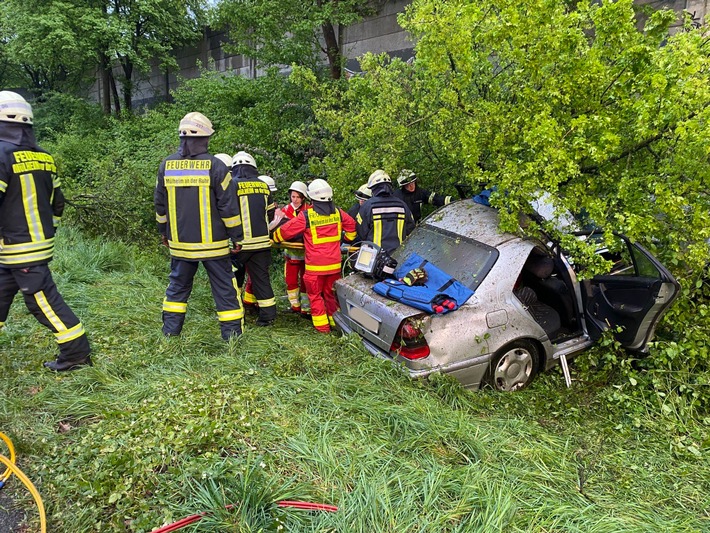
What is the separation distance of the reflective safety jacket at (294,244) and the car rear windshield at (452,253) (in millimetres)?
1127

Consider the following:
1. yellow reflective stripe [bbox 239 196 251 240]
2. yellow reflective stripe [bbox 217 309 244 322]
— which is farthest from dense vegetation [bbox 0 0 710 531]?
yellow reflective stripe [bbox 239 196 251 240]

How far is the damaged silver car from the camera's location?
11.4 feet

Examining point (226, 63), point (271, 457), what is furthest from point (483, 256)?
point (226, 63)

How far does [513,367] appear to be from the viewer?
377 centimetres

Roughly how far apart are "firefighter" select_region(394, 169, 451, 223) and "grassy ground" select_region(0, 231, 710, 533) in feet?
7.86

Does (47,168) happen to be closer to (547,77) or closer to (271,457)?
(271,457)

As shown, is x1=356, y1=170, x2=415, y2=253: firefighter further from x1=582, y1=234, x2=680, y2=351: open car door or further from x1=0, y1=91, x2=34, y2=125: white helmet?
x1=0, y1=91, x2=34, y2=125: white helmet

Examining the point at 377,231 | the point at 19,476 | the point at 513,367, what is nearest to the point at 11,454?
the point at 19,476

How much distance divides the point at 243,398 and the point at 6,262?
206cm

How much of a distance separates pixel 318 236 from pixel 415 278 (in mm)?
1352

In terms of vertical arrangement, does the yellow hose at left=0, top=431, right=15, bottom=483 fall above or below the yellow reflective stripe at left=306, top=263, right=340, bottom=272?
below

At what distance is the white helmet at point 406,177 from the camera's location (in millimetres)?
5695

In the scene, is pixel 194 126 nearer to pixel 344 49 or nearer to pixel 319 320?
pixel 319 320

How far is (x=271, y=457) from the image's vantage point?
252 centimetres
